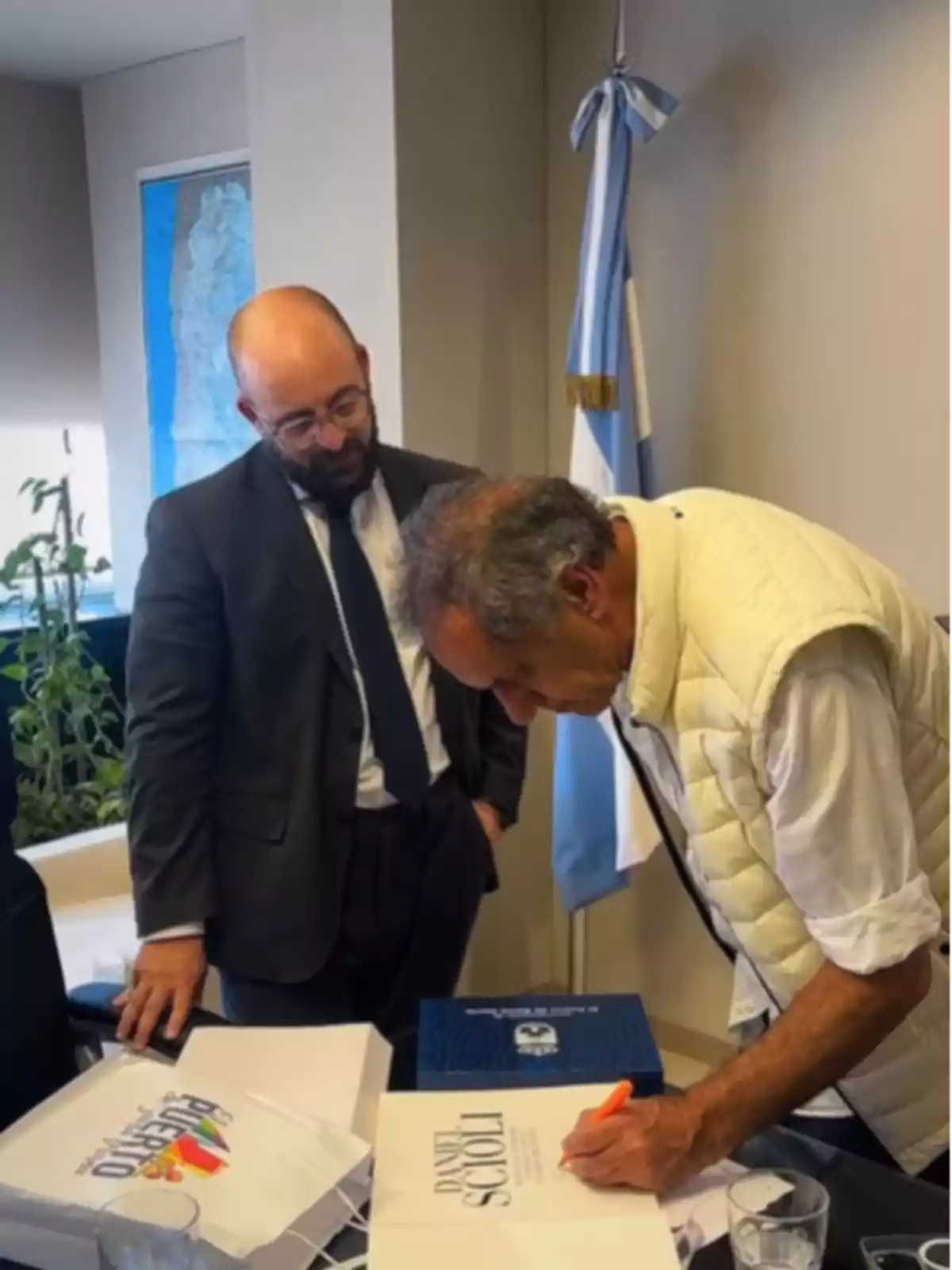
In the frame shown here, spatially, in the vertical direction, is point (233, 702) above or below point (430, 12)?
below

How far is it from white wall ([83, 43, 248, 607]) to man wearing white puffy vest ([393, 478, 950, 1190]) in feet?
8.96

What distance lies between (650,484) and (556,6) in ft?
3.34

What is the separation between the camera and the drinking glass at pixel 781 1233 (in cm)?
100

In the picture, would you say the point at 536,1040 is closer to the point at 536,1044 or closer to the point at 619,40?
the point at 536,1044

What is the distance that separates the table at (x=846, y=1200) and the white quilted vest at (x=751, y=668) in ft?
0.39

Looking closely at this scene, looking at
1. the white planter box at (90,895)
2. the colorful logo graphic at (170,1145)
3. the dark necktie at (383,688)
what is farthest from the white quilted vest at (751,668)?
the white planter box at (90,895)

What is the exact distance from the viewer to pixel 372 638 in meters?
1.82

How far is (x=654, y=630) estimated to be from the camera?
3.82ft

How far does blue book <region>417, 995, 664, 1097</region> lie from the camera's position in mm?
1204

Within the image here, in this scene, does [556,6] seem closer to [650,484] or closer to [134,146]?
[650,484]

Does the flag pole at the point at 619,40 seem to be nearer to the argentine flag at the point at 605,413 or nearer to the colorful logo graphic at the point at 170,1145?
the argentine flag at the point at 605,413

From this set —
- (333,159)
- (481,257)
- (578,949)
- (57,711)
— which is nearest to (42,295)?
(57,711)

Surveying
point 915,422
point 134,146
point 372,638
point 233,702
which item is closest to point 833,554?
point 372,638

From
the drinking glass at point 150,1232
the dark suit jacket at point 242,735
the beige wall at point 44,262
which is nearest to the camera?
the drinking glass at point 150,1232
